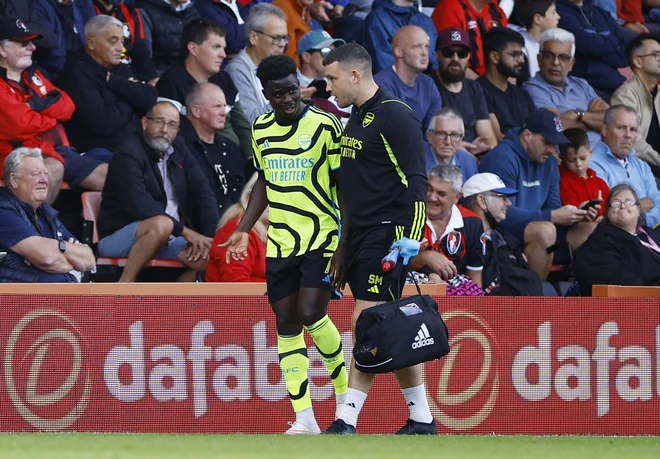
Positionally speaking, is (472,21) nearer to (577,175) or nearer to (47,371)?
(577,175)

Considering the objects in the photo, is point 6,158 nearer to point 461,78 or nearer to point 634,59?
point 461,78

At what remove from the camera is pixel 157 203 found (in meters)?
10.8

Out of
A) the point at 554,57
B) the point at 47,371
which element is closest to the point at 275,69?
the point at 47,371

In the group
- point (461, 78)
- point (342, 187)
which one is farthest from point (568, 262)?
point (342, 187)

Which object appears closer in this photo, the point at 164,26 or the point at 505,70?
the point at 164,26

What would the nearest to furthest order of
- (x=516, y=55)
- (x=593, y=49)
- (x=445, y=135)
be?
(x=445, y=135) → (x=516, y=55) → (x=593, y=49)

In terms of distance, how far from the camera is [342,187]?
7.59m

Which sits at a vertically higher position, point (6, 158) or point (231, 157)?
point (6, 158)

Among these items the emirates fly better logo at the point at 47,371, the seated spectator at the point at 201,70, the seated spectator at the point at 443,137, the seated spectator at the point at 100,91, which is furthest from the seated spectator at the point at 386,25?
the emirates fly better logo at the point at 47,371

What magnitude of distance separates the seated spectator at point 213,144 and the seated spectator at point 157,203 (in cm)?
32

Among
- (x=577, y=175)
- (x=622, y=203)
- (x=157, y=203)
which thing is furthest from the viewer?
(x=577, y=175)

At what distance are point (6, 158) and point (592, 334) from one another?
4.54 metres

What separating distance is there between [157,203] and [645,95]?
6.37 metres

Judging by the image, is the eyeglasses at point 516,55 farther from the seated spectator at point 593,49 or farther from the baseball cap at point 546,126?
the baseball cap at point 546,126
